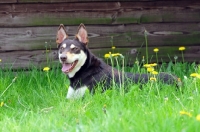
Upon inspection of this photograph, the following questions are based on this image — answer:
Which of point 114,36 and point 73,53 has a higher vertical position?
point 73,53

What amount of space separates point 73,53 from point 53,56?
7.03ft

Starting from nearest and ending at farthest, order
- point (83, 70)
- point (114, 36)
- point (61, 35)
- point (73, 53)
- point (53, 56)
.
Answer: point (73, 53) → point (83, 70) → point (61, 35) → point (53, 56) → point (114, 36)

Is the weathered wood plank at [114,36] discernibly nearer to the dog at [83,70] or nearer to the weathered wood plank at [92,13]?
the weathered wood plank at [92,13]

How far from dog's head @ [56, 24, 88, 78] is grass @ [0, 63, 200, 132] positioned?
32 cm

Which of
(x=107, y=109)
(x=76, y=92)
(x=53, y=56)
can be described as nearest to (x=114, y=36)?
(x=53, y=56)

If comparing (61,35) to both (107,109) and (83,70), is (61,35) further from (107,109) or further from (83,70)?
(107,109)

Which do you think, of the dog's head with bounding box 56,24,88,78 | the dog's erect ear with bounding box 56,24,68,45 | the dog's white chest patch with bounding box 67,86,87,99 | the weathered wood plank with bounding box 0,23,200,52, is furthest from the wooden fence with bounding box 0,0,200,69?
the dog's white chest patch with bounding box 67,86,87,99

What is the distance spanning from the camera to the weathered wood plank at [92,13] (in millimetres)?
7922

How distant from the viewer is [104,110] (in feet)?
15.3

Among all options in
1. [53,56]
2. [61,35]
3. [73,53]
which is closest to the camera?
[73,53]

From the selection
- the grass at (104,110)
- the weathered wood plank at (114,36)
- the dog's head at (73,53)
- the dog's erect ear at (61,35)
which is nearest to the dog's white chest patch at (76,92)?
the grass at (104,110)

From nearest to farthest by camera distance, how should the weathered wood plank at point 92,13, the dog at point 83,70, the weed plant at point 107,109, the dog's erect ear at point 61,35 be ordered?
the weed plant at point 107,109 → the dog at point 83,70 → the dog's erect ear at point 61,35 → the weathered wood plank at point 92,13

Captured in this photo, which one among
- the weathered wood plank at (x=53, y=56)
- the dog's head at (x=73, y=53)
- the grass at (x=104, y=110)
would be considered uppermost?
the dog's head at (x=73, y=53)

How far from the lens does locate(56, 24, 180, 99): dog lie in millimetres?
6000
